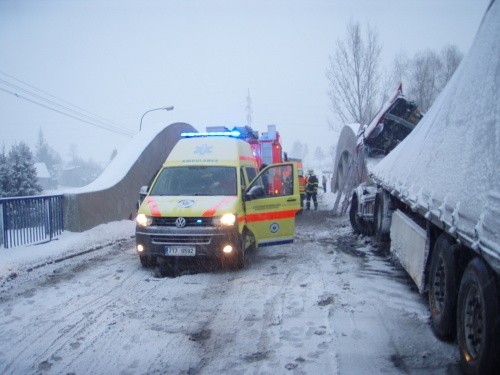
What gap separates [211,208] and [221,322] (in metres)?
2.54

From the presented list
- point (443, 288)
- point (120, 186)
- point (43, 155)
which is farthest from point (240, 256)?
point (43, 155)

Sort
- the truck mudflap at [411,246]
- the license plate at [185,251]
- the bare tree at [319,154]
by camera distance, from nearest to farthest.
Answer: the truck mudflap at [411,246] → the license plate at [185,251] → the bare tree at [319,154]

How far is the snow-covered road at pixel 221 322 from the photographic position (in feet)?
12.7

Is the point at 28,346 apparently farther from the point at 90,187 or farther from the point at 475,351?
the point at 90,187

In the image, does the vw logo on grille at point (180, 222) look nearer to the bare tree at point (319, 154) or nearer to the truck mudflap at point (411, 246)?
the truck mudflap at point (411, 246)

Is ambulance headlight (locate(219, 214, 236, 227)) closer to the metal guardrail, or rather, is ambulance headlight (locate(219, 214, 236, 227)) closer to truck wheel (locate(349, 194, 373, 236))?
truck wheel (locate(349, 194, 373, 236))

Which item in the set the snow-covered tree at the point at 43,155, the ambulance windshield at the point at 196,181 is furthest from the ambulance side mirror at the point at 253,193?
the snow-covered tree at the point at 43,155

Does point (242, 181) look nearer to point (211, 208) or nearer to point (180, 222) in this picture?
point (211, 208)

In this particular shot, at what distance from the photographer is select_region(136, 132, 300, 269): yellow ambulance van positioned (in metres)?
7.01

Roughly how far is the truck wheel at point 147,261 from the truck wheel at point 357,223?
18.1ft

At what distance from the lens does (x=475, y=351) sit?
326 cm

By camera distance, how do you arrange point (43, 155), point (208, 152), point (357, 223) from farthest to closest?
point (43, 155) < point (357, 223) < point (208, 152)

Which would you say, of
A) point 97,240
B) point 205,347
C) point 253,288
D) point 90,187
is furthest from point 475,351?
point 90,187

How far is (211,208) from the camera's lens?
715cm
